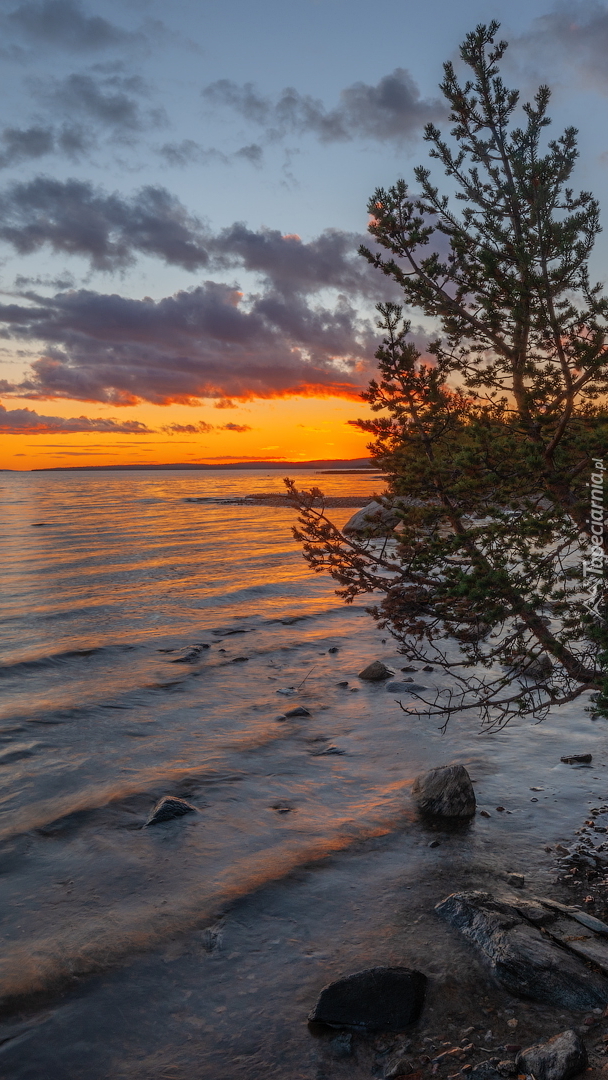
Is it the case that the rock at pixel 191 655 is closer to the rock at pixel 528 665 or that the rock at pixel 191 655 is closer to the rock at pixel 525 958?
the rock at pixel 528 665

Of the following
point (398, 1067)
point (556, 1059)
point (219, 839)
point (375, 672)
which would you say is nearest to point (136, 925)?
point (219, 839)

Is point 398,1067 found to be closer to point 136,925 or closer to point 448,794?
point 136,925

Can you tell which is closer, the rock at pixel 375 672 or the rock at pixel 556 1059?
the rock at pixel 556 1059

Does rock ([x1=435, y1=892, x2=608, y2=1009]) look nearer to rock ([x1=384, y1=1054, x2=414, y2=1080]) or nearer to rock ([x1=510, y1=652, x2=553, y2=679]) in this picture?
rock ([x1=384, y1=1054, x2=414, y2=1080])

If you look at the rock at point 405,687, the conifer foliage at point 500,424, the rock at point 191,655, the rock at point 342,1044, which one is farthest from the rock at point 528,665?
the rock at point 191,655

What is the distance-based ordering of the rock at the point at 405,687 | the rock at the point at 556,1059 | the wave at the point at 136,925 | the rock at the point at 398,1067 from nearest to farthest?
the rock at the point at 556,1059 < the rock at the point at 398,1067 < the wave at the point at 136,925 < the rock at the point at 405,687

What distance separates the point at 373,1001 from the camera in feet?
16.2

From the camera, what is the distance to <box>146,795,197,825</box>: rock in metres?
8.28

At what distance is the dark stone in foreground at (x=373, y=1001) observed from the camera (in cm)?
483

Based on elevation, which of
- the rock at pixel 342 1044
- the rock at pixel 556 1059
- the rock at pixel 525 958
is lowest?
the rock at pixel 342 1044

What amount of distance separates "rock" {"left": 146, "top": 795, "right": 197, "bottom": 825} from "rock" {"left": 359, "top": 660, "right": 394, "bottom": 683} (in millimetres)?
6395

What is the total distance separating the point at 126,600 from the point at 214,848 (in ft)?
54.2

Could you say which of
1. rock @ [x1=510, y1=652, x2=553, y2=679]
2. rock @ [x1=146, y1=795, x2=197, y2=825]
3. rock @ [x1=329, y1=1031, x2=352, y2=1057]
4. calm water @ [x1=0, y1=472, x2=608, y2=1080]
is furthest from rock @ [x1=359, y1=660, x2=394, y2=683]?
rock @ [x1=329, y1=1031, x2=352, y2=1057]

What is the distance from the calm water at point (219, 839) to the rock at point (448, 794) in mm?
287
